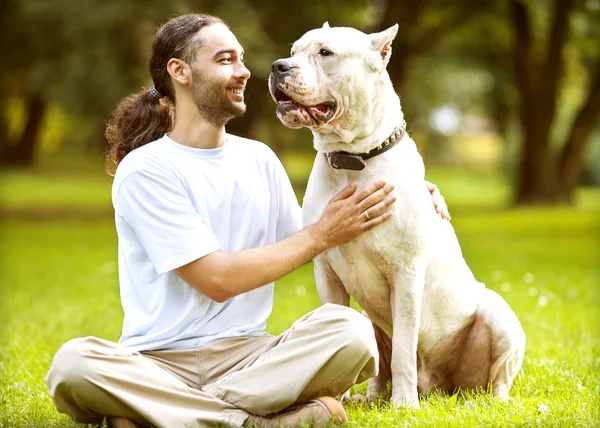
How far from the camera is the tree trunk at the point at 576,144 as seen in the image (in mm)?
20453

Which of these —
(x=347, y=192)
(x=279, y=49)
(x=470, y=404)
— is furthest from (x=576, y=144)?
(x=347, y=192)

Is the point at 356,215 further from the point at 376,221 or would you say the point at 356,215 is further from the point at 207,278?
the point at 207,278

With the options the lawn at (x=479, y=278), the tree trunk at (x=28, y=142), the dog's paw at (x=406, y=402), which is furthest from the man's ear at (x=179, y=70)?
the tree trunk at (x=28, y=142)

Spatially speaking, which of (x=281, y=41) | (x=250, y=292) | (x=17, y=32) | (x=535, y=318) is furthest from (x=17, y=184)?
(x=250, y=292)

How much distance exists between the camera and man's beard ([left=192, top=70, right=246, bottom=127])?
3.87 metres

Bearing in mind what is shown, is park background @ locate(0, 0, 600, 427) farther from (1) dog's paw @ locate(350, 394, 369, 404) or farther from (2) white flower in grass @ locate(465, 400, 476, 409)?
(1) dog's paw @ locate(350, 394, 369, 404)

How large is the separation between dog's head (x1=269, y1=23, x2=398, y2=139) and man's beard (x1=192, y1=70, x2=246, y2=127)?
0.87ft

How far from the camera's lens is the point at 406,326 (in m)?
3.87

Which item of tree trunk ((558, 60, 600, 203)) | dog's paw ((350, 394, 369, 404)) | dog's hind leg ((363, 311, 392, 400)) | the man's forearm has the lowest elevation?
tree trunk ((558, 60, 600, 203))

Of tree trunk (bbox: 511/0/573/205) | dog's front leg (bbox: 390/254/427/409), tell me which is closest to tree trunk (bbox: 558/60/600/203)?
tree trunk (bbox: 511/0/573/205)

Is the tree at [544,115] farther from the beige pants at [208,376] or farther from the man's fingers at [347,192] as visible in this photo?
the beige pants at [208,376]

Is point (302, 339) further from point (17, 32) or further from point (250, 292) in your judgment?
point (17, 32)

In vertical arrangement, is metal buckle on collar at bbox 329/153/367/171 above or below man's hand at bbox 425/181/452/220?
above

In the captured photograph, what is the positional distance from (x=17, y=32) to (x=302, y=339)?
15.7m
